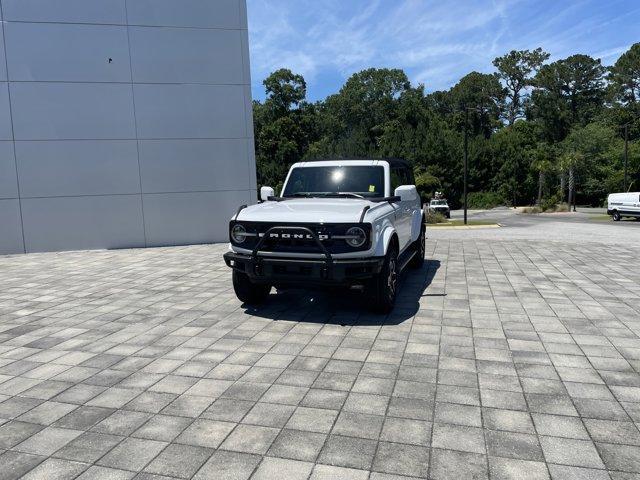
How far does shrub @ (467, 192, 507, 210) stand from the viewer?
180ft

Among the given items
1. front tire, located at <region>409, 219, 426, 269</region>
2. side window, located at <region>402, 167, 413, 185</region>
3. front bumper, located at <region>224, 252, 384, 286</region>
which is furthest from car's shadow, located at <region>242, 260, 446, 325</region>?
side window, located at <region>402, 167, 413, 185</region>

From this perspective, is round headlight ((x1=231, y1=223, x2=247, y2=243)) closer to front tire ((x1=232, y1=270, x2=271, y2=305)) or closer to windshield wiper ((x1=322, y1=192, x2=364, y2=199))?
front tire ((x1=232, y1=270, x2=271, y2=305))

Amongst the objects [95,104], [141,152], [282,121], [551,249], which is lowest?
[551,249]

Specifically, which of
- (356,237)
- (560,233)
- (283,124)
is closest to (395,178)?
(356,237)

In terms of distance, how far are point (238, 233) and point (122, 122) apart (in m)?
8.63

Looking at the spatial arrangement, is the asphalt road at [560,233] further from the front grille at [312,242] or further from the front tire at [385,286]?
the front grille at [312,242]

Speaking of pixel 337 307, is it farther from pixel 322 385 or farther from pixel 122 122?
pixel 122 122

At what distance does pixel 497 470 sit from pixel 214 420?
2.03 meters

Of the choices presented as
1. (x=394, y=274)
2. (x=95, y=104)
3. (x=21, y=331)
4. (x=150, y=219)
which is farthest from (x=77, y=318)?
(x=95, y=104)

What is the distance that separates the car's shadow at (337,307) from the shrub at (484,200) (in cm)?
4969

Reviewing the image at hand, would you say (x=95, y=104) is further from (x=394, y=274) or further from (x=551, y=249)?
(x=551, y=249)

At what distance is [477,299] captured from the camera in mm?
7352

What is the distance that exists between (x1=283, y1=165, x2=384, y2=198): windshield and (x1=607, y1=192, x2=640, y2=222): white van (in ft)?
→ 91.7

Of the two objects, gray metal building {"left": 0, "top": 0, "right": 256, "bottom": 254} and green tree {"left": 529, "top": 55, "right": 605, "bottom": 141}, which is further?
green tree {"left": 529, "top": 55, "right": 605, "bottom": 141}
